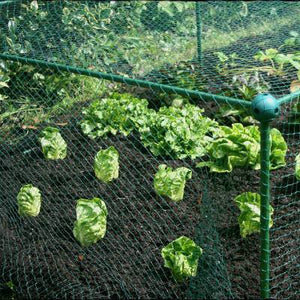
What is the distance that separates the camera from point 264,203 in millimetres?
2699

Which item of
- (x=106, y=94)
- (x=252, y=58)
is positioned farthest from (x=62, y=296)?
(x=252, y=58)

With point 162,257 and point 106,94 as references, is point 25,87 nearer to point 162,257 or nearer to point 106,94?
point 106,94

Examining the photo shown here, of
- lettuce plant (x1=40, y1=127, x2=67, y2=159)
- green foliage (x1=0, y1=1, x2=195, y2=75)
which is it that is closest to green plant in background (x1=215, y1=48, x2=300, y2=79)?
green foliage (x1=0, y1=1, x2=195, y2=75)

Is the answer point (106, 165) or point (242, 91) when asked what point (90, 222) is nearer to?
point (106, 165)

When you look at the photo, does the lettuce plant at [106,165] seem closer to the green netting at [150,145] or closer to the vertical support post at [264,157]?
the green netting at [150,145]

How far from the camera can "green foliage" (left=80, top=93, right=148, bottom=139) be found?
474 cm

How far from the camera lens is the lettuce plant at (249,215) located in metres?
3.41

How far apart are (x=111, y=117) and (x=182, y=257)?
1926mm

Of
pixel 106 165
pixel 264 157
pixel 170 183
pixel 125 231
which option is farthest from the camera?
pixel 106 165

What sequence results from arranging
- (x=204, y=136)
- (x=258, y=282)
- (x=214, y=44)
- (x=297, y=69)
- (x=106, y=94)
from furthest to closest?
(x=214, y=44) < (x=106, y=94) < (x=297, y=69) < (x=204, y=136) < (x=258, y=282)

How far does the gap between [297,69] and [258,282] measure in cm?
253

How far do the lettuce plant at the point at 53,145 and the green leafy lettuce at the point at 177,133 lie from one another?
0.65 meters

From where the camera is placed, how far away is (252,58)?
566 cm

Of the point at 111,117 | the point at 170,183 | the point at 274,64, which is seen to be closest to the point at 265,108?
the point at 170,183
